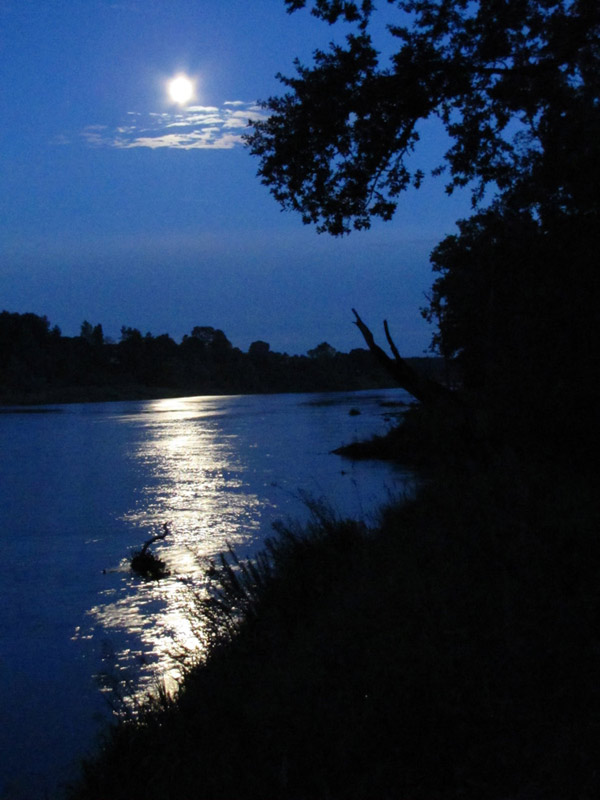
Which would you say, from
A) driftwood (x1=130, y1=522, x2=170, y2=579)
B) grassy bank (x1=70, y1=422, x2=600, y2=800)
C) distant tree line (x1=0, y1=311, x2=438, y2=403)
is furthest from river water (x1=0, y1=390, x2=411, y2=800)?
distant tree line (x1=0, y1=311, x2=438, y2=403)

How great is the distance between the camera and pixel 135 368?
168750mm

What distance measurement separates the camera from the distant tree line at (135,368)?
14850 centimetres

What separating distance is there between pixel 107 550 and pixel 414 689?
14.4 metres

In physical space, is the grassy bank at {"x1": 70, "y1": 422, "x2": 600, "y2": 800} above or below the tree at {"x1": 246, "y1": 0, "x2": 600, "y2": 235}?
below

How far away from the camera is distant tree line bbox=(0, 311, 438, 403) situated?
148500 millimetres

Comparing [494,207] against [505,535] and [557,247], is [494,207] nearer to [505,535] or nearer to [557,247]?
[557,247]

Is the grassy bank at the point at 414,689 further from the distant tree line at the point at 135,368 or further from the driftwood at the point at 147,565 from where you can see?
the distant tree line at the point at 135,368

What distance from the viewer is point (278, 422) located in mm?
70438

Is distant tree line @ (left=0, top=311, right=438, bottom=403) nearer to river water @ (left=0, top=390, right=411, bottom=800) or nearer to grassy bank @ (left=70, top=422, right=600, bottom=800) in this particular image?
river water @ (left=0, top=390, right=411, bottom=800)

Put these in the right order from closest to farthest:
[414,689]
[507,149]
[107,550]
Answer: [414,689] < [507,149] < [107,550]

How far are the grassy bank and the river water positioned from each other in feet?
4.45

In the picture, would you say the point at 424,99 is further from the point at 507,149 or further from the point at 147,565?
the point at 147,565

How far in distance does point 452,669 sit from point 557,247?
8393 millimetres

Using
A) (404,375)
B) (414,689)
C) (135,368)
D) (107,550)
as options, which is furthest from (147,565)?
(135,368)
